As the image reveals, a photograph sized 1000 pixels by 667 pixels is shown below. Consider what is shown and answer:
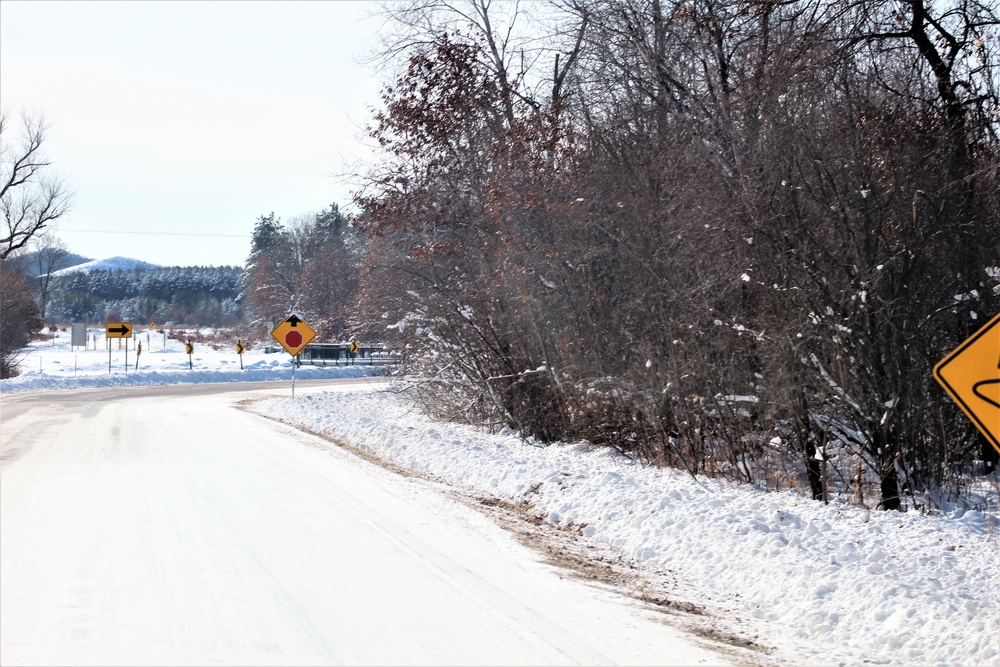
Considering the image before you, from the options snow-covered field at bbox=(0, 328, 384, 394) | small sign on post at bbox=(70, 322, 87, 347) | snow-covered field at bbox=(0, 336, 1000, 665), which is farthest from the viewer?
small sign on post at bbox=(70, 322, 87, 347)

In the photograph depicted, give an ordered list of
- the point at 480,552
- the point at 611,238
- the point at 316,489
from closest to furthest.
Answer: the point at 480,552 < the point at 316,489 < the point at 611,238

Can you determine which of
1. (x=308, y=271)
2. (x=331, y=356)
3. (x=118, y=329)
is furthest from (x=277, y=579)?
(x=308, y=271)

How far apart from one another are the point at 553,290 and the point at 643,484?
523 cm

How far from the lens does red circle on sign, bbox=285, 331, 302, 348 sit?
83.8 ft

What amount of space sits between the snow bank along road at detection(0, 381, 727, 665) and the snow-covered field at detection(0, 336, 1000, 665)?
0.94 metres

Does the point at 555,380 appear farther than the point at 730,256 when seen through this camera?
Yes

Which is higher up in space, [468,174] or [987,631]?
[468,174]

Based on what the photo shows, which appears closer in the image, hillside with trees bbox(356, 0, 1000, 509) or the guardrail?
hillside with trees bbox(356, 0, 1000, 509)

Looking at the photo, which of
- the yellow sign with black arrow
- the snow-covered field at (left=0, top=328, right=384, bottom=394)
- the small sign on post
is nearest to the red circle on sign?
the snow-covered field at (left=0, top=328, right=384, bottom=394)

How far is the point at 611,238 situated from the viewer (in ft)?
46.2

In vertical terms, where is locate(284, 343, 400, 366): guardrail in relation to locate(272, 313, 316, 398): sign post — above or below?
below

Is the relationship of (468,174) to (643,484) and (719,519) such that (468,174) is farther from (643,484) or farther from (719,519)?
(719,519)

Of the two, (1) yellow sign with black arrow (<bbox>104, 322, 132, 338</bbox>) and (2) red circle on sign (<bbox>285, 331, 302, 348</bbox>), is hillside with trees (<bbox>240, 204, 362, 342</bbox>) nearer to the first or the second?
(1) yellow sign with black arrow (<bbox>104, 322, 132, 338</bbox>)

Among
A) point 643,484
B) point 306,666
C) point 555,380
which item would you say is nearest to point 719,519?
point 643,484
